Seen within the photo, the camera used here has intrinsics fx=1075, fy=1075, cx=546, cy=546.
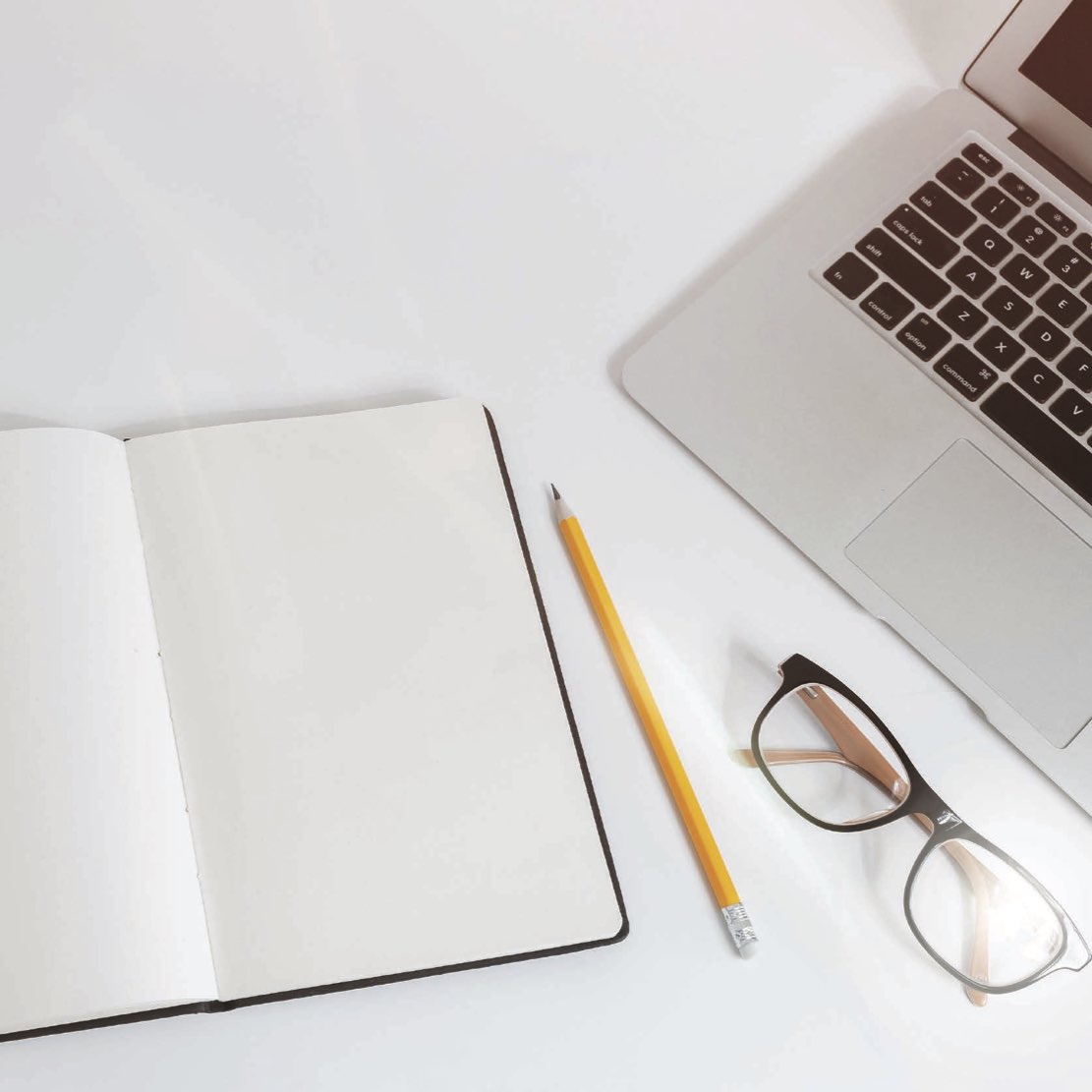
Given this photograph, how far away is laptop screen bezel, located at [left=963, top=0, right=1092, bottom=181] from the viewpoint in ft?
2.06

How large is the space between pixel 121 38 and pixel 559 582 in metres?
0.45

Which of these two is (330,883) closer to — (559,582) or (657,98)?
(559,582)

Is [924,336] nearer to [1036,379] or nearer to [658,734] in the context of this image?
[1036,379]

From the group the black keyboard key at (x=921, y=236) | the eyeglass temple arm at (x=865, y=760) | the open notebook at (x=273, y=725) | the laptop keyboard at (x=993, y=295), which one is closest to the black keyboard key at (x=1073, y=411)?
the laptop keyboard at (x=993, y=295)

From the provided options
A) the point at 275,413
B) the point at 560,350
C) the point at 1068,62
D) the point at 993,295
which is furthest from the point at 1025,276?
the point at 275,413

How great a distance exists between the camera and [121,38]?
0.68 meters

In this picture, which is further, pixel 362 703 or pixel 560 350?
pixel 560 350

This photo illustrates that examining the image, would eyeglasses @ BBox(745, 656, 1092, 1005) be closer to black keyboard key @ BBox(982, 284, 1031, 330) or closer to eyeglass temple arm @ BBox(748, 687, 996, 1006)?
eyeglass temple arm @ BBox(748, 687, 996, 1006)

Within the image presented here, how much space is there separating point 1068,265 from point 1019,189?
0.06m

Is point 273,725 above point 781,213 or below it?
below

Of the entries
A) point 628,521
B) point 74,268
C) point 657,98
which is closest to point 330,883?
point 628,521

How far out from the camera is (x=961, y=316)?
61 cm

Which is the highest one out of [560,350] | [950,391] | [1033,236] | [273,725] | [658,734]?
[1033,236]

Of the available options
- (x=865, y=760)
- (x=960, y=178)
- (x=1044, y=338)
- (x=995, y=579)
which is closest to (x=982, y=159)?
(x=960, y=178)
